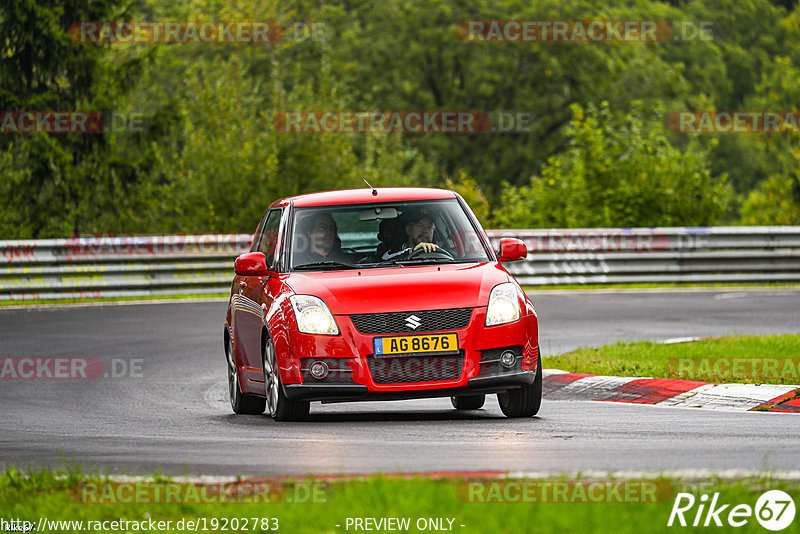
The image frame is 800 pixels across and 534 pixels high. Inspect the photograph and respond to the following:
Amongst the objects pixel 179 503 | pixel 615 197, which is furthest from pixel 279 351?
pixel 615 197

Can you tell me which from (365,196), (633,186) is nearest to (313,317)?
(365,196)

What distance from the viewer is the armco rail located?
25.2 meters

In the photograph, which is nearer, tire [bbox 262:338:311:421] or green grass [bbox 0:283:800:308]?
tire [bbox 262:338:311:421]

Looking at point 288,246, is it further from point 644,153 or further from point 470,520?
point 644,153

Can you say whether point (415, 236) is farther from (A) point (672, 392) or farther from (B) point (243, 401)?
(A) point (672, 392)

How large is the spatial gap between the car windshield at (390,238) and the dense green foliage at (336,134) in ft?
62.6

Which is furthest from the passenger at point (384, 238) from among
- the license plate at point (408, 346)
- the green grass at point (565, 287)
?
the green grass at point (565, 287)

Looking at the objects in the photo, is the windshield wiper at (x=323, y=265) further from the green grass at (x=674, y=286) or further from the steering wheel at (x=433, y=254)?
the green grass at (x=674, y=286)

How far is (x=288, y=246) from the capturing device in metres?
10.7

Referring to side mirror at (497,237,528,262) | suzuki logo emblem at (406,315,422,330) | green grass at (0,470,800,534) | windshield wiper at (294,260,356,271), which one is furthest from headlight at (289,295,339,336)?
green grass at (0,470,800,534)

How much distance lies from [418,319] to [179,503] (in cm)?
364

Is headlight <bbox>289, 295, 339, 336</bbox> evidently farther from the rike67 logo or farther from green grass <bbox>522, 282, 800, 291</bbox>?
green grass <bbox>522, 282, 800, 291</bbox>

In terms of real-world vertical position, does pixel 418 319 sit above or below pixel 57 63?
below

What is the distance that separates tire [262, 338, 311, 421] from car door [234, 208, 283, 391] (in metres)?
0.29
